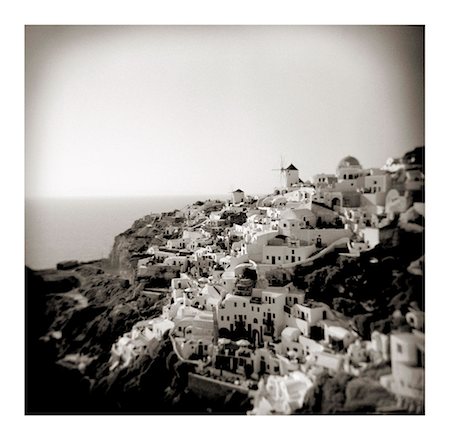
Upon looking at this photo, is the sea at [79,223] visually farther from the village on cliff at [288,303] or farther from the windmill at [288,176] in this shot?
the windmill at [288,176]

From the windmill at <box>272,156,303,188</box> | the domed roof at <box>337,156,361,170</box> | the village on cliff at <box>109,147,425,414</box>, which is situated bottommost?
the village on cliff at <box>109,147,425,414</box>

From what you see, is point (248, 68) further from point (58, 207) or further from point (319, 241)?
point (58, 207)

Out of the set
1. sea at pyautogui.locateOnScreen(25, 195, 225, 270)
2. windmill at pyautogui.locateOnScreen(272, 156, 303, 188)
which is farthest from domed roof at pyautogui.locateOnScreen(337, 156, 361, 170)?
sea at pyautogui.locateOnScreen(25, 195, 225, 270)

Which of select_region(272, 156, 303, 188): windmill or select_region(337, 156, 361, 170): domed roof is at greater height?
select_region(337, 156, 361, 170): domed roof

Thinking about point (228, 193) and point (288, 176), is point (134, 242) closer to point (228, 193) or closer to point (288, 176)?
point (228, 193)

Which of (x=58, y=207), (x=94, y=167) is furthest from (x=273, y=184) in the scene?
(x=58, y=207)

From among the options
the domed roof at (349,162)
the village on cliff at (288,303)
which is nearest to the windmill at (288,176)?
the village on cliff at (288,303)

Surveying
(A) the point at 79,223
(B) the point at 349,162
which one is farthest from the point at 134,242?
(B) the point at 349,162

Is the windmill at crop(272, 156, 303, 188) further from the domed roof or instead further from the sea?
the sea
